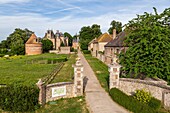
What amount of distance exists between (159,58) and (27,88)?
405 inches

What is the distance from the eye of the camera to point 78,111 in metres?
10.9

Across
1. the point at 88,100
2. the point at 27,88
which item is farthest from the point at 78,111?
the point at 27,88

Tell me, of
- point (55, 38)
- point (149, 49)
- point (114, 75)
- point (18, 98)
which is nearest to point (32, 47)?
point (55, 38)

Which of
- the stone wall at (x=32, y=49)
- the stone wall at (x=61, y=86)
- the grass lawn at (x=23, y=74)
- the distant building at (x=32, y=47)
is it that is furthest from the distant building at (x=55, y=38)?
the stone wall at (x=61, y=86)

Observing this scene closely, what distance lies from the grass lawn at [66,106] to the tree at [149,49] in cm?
565

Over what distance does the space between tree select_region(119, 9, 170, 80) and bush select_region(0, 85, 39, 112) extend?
8475 millimetres

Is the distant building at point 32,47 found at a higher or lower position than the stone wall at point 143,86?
higher

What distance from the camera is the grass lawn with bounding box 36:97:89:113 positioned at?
36.2 ft

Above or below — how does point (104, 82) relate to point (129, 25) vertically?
below

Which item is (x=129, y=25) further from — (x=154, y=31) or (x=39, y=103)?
(x=39, y=103)

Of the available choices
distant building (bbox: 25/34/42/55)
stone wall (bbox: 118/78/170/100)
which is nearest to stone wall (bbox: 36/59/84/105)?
stone wall (bbox: 118/78/170/100)

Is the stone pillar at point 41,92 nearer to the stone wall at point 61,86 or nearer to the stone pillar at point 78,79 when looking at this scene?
the stone wall at point 61,86

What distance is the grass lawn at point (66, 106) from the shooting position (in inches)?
435

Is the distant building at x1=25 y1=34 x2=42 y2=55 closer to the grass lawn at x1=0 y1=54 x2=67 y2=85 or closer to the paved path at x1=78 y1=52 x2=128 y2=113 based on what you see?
the grass lawn at x1=0 y1=54 x2=67 y2=85
